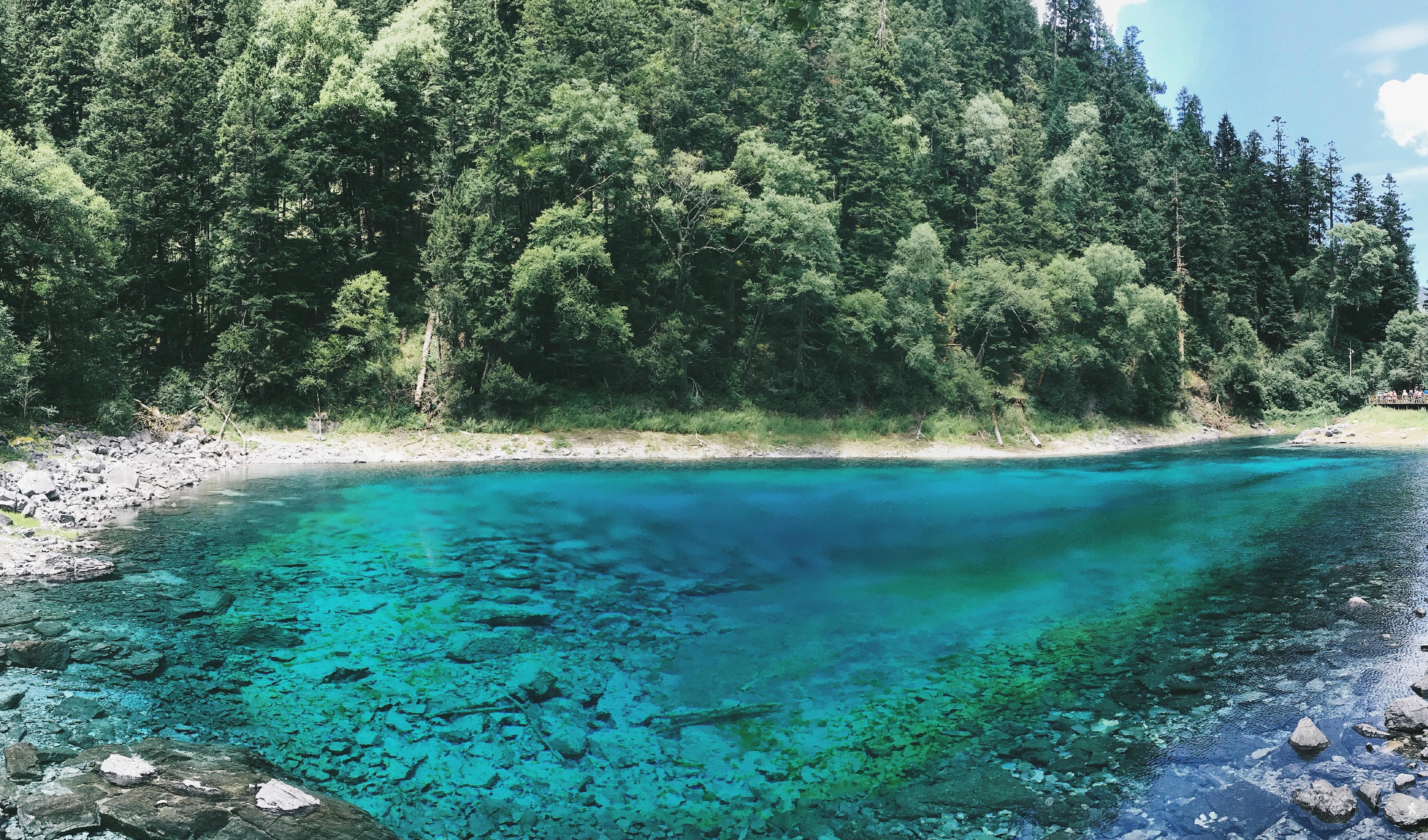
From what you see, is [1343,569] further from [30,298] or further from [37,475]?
[30,298]

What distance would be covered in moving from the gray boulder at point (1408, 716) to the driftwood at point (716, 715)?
691 cm

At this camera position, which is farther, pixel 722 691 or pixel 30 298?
pixel 30 298

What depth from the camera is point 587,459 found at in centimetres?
3628

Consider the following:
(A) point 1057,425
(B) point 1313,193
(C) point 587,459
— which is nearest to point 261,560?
(C) point 587,459

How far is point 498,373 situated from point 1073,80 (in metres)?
77.9

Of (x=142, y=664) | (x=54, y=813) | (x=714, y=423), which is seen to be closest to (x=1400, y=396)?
(x=714, y=423)

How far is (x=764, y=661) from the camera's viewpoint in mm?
11125

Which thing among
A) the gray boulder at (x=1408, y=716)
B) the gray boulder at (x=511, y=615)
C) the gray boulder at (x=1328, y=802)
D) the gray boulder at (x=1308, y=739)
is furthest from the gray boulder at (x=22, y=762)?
the gray boulder at (x=1408, y=716)

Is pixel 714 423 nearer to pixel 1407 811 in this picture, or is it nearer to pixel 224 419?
pixel 224 419

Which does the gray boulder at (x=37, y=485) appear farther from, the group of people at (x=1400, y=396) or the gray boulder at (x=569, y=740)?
the group of people at (x=1400, y=396)

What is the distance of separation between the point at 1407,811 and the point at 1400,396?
6516 centimetres

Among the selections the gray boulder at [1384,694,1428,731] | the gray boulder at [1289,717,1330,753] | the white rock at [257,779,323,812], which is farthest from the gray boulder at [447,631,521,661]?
the gray boulder at [1384,694,1428,731]

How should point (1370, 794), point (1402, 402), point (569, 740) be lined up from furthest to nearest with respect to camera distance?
point (1402, 402) < point (569, 740) < point (1370, 794)

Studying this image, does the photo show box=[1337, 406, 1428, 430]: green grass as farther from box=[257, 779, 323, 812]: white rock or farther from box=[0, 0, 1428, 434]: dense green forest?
box=[257, 779, 323, 812]: white rock
